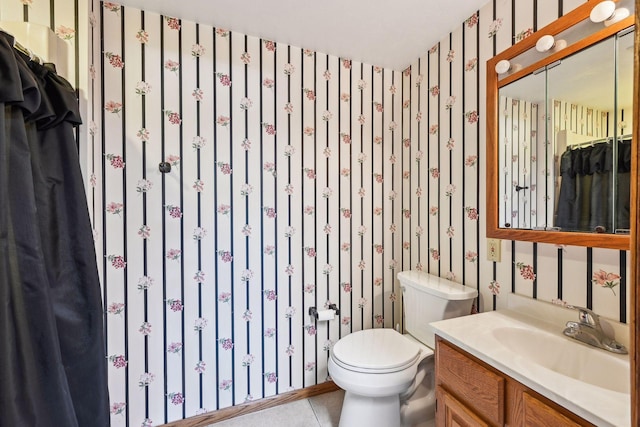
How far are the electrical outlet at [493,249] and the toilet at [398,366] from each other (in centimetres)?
19

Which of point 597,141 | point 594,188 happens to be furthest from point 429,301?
point 597,141

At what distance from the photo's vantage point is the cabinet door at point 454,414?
96 cm

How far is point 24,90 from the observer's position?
0.70 metres

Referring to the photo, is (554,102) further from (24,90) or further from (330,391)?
(330,391)

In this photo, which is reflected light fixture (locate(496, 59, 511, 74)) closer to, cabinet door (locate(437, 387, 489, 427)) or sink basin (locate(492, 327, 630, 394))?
sink basin (locate(492, 327, 630, 394))

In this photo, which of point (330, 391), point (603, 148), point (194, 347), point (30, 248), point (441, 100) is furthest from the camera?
point (330, 391)

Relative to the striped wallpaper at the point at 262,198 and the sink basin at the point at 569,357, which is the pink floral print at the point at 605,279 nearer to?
the striped wallpaper at the point at 262,198

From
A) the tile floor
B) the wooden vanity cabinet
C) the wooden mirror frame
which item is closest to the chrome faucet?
the wooden mirror frame

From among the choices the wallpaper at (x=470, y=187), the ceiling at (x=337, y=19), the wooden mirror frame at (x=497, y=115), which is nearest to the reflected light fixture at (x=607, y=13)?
the wooden mirror frame at (x=497, y=115)

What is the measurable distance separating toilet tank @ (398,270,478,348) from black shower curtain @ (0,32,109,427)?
1309 mm

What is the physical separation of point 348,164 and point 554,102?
1108mm

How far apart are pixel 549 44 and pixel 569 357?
1120 millimetres

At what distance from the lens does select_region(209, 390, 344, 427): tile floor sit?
164 centimetres

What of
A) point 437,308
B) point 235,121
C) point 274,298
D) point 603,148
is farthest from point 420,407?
point 235,121
